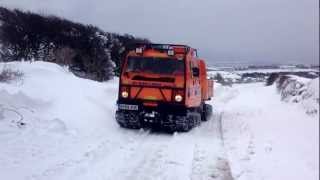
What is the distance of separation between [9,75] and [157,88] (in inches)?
177

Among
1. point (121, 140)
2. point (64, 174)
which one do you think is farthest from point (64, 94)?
point (64, 174)

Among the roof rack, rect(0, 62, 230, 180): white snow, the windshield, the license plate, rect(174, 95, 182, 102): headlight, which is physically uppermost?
the roof rack

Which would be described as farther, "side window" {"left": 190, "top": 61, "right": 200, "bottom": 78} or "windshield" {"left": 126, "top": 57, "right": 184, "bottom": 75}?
"side window" {"left": 190, "top": 61, "right": 200, "bottom": 78}

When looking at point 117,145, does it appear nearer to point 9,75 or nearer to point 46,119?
point 46,119

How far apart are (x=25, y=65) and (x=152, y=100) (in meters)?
5.55

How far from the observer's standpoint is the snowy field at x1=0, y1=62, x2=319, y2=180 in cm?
894

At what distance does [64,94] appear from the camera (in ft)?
54.2

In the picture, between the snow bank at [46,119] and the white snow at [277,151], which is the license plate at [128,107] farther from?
Result: the white snow at [277,151]

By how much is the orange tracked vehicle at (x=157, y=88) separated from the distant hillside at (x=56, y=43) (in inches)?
288

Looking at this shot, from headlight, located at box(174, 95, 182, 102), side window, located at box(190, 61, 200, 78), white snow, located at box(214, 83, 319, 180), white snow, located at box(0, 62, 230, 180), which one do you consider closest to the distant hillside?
white snow, located at box(0, 62, 230, 180)

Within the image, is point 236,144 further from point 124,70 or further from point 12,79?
point 12,79

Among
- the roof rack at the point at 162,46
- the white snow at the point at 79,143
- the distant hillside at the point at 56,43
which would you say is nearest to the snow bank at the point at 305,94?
the white snow at the point at 79,143

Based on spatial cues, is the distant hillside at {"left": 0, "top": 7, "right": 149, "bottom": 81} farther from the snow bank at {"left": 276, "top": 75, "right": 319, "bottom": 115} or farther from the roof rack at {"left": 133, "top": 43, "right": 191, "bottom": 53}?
the snow bank at {"left": 276, "top": 75, "right": 319, "bottom": 115}

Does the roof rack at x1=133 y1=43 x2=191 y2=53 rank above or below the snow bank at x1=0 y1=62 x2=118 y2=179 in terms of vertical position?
above
